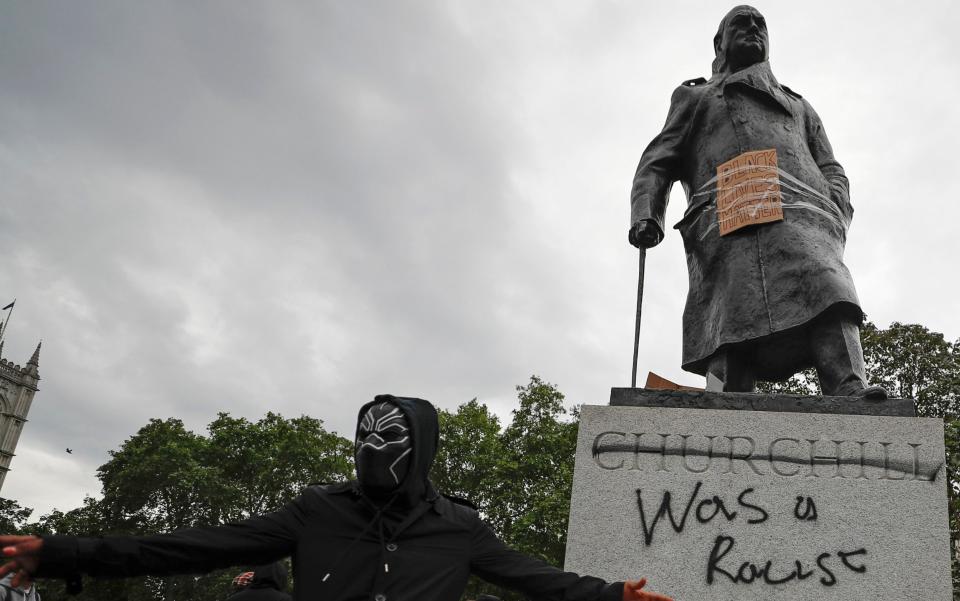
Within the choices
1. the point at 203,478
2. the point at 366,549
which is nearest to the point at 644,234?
the point at 366,549

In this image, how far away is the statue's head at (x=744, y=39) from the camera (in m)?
6.18

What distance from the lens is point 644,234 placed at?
5887 millimetres

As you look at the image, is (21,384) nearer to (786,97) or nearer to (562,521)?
(562,521)

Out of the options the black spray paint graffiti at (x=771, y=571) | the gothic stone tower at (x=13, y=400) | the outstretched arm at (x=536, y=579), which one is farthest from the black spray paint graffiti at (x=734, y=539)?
the gothic stone tower at (x=13, y=400)

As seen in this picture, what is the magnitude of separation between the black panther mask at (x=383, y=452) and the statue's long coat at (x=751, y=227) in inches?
131

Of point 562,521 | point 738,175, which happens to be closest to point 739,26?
point 738,175

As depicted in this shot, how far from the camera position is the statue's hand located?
19.3ft

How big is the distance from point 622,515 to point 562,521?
19.2 meters

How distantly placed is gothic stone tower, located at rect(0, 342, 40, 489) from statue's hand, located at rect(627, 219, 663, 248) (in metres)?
90.7

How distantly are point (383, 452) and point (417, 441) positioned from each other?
0.11m

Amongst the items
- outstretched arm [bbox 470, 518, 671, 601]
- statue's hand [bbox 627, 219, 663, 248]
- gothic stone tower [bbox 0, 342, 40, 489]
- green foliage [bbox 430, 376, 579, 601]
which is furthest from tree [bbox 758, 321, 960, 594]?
A: gothic stone tower [bbox 0, 342, 40, 489]

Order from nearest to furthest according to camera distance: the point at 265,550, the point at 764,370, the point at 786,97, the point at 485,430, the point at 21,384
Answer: the point at 265,550 → the point at 764,370 → the point at 786,97 → the point at 485,430 → the point at 21,384

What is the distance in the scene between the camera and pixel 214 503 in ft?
103

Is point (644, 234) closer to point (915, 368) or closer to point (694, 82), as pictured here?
point (694, 82)
